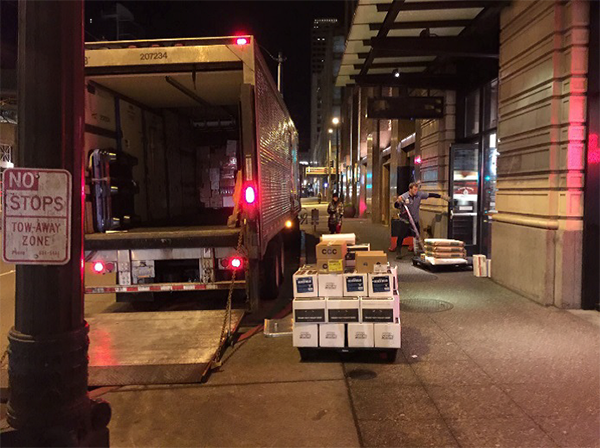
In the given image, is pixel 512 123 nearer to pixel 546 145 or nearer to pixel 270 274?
pixel 546 145

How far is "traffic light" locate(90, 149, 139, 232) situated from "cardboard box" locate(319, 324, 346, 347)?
3.70 meters

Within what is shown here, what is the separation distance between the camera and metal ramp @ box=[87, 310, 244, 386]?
4.66 meters

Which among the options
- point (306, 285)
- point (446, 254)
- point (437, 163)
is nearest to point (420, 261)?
point (446, 254)

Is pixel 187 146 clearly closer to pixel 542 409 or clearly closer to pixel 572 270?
pixel 572 270

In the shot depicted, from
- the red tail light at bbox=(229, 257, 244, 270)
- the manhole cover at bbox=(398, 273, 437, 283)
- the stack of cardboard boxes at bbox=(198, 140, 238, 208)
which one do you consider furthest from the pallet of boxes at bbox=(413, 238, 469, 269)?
the red tail light at bbox=(229, 257, 244, 270)

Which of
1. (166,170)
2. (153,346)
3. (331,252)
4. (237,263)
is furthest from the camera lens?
(166,170)

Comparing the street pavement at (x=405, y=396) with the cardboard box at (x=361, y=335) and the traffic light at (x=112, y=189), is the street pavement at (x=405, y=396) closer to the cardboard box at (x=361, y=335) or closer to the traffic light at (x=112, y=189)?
the cardboard box at (x=361, y=335)

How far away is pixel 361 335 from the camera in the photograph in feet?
16.3

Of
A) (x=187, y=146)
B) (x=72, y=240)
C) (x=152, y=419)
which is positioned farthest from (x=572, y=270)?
(x=187, y=146)

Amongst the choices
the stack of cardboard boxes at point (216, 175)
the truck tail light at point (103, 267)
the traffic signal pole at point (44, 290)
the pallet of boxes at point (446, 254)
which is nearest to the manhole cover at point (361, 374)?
the traffic signal pole at point (44, 290)

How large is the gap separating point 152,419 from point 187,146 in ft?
23.2

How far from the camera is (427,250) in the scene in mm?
10438

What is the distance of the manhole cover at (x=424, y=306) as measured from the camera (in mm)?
7034

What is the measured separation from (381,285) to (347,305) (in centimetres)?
41
